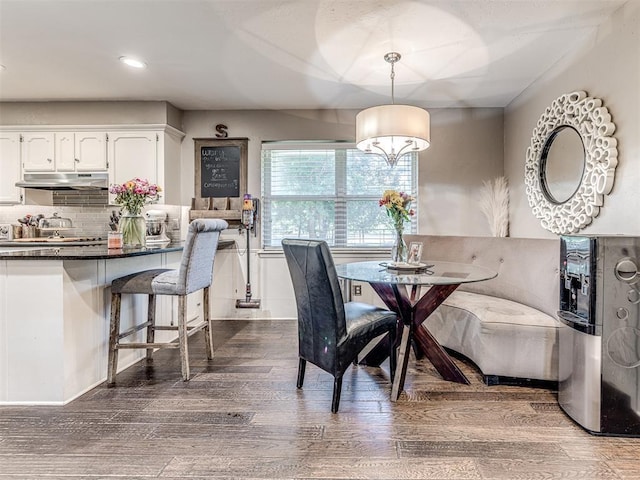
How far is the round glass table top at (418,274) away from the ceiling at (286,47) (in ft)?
5.11

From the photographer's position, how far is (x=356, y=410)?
1.97 metres

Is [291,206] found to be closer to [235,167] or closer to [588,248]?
[235,167]

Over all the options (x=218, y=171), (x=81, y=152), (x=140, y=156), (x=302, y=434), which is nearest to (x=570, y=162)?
(x=302, y=434)

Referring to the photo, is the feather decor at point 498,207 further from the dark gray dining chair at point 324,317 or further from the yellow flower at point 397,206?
the dark gray dining chair at point 324,317

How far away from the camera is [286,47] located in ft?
8.45

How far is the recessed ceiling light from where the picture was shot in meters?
2.76

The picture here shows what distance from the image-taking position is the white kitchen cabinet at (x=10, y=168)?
12.1 feet

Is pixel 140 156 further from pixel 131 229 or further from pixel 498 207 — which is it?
pixel 498 207

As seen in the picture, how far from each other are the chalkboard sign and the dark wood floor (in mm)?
2135

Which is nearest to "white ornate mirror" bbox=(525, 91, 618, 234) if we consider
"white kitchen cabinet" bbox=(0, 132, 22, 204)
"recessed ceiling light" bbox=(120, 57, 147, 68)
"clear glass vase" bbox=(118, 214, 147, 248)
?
"recessed ceiling light" bbox=(120, 57, 147, 68)

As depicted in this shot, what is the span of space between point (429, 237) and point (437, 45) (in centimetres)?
159

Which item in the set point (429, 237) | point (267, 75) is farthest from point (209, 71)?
point (429, 237)

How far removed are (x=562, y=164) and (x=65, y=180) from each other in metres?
4.53

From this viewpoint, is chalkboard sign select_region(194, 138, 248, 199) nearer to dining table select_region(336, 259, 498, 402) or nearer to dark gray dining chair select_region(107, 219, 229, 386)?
dark gray dining chair select_region(107, 219, 229, 386)
